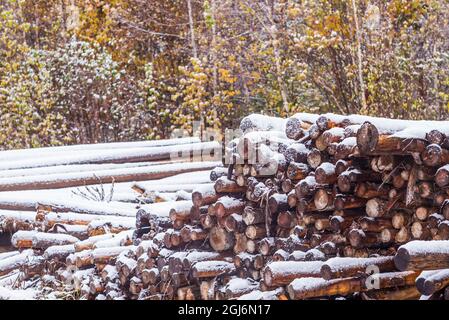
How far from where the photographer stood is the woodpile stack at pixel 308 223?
13.0 ft

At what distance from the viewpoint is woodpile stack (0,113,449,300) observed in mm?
3977

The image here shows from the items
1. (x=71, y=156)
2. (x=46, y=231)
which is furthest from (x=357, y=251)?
(x=71, y=156)

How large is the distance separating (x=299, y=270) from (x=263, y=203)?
67 centimetres

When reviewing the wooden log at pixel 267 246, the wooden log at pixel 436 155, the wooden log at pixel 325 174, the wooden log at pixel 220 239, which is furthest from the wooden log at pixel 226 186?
the wooden log at pixel 436 155

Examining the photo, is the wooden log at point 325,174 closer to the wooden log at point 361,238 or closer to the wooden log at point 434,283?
the wooden log at point 361,238

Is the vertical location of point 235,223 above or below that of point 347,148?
below

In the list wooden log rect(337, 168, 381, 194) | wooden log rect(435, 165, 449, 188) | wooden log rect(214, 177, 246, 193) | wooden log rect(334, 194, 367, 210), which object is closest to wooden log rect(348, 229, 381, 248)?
wooden log rect(334, 194, 367, 210)

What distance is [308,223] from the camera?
14.4ft

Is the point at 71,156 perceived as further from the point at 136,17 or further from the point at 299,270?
the point at 136,17

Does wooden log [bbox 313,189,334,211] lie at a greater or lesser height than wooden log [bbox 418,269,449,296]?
greater

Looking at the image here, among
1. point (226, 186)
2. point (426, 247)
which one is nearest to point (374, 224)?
point (426, 247)

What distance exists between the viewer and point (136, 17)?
547 inches

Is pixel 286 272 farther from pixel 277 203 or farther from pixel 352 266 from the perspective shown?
pixel 277 203

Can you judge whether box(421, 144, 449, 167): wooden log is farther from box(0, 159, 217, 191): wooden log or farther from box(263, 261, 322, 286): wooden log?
box(0, 159, 217, 191): wooden log
